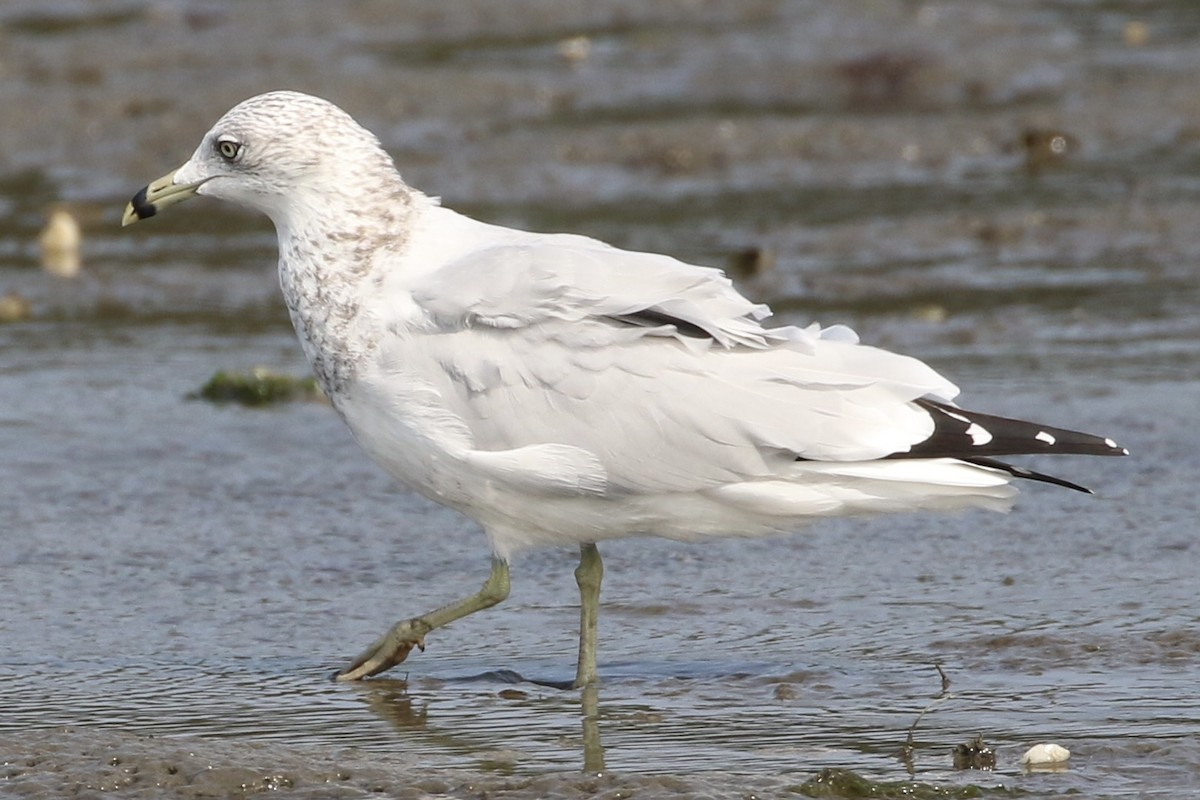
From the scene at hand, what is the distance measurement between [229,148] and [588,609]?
4.94 feet

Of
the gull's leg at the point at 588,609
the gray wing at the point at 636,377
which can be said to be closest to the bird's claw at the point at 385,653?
the gull's leg at the point at 588,609

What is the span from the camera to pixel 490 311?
4.93 m

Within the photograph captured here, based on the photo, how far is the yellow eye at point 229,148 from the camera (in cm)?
542

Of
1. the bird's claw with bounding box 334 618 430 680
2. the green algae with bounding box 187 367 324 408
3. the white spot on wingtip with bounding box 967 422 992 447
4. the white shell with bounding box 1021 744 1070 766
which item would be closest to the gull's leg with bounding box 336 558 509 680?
the bird's claw with bounding box 334 618 430 680

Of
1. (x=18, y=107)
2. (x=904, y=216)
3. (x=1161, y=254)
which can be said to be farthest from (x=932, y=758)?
(x=18, y=107)

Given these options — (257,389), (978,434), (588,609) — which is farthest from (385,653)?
(257,389)

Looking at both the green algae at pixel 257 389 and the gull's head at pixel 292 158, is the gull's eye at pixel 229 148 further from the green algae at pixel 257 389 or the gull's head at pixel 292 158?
the green algae at pixel 257 389

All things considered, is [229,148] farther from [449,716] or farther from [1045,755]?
[1045,755]

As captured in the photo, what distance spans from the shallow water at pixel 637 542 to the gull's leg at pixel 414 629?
3.5 inches

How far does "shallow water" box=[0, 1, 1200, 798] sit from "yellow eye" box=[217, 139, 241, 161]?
1.20 metres

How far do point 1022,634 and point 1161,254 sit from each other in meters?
4.69

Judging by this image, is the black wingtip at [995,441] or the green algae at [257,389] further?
the green algae at [257,389]

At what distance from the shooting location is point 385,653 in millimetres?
5137

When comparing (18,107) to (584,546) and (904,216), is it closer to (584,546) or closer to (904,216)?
(904,216)
